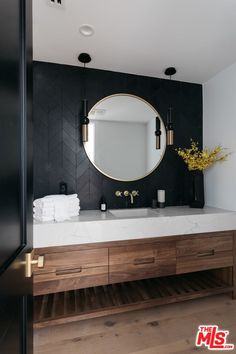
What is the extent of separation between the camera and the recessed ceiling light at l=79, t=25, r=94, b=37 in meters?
1.56

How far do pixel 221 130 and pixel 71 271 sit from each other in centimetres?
202

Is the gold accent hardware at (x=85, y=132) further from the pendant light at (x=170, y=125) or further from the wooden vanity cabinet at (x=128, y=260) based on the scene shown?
the wooden vanity cabinet at (x=128, y=260)

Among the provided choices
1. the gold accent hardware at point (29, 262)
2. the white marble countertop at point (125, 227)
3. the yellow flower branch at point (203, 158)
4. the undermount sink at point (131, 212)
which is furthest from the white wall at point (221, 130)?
the gold accent hardware at point (29, 262)

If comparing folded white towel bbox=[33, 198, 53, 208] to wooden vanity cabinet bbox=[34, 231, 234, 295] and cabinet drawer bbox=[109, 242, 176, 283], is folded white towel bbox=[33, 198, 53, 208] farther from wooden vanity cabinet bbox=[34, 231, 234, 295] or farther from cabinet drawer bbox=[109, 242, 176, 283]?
cabinet drawer bbox=[109, 242, 176, 283]

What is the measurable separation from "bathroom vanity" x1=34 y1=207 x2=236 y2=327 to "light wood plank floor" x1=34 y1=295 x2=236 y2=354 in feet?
0.42

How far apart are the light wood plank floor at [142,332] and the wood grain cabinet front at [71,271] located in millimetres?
368

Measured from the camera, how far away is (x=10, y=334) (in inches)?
23.8

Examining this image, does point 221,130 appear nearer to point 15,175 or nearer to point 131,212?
point 131,212

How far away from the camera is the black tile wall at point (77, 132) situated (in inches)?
80.8

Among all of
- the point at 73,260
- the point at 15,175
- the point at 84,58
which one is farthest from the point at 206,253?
the point at 84,58

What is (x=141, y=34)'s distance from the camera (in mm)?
1636

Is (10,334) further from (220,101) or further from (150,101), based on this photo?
(220,101)

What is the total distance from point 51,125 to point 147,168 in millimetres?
1112

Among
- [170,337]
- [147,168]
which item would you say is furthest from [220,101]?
[170,337]
